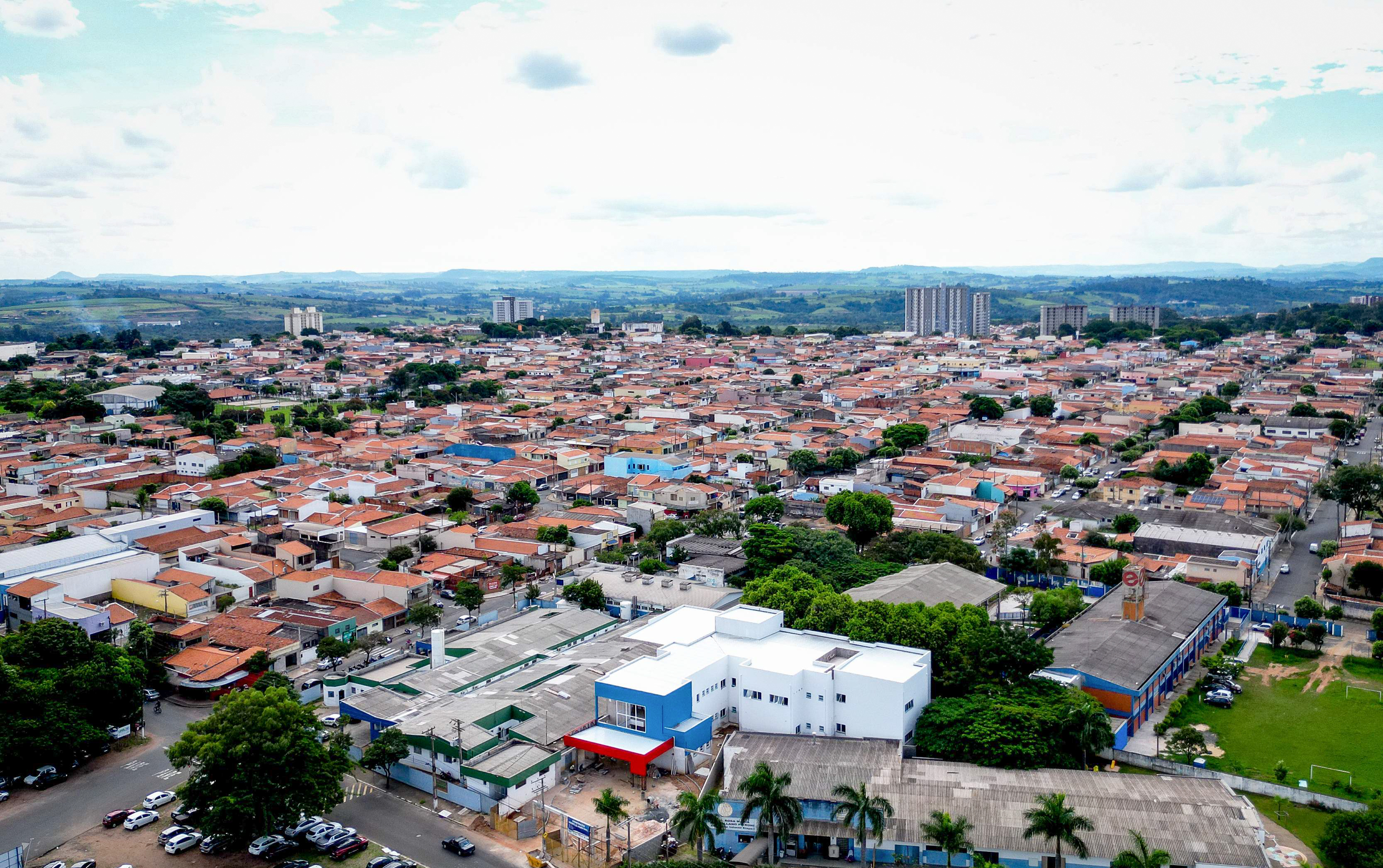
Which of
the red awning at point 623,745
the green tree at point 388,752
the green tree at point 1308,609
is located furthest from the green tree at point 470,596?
the green tree at point 1308,609

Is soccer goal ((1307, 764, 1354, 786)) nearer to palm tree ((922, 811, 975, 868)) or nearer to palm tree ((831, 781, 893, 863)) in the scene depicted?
palm tree ((922, 811, 975, 868))

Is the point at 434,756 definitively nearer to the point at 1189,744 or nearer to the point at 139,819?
the point at 139,819

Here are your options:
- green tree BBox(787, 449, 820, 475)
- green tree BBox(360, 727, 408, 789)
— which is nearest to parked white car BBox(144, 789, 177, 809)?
green tree BBox(360, 727, 408, 789)

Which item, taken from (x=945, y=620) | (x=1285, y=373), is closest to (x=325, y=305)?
(x=1285, y=373)

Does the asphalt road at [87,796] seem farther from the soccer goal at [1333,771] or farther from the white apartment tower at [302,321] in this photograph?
the white apartment tower at [302,321]

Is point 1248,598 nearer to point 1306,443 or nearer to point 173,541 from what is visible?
point 1306,443

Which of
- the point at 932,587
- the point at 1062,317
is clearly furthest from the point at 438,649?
the point at 1062,317
